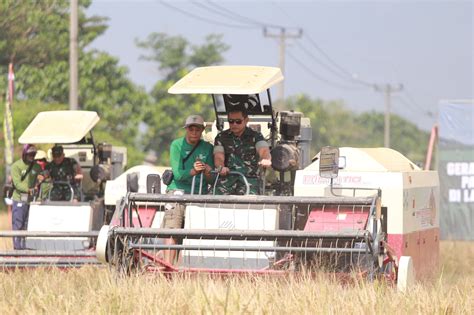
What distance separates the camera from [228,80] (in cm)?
1349

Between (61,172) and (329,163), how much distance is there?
7.75m

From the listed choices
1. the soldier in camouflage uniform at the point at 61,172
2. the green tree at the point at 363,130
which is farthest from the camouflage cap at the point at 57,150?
the green tree at the point at 363,130

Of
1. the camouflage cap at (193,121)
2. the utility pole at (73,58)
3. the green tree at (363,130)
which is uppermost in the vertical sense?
the utility pole at (73,58)

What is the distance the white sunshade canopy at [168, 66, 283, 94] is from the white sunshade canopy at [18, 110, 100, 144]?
4614 mm

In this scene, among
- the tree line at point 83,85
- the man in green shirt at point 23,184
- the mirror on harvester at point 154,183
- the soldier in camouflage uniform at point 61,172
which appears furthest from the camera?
the tree line at point 83,85

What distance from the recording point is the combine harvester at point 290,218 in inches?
476

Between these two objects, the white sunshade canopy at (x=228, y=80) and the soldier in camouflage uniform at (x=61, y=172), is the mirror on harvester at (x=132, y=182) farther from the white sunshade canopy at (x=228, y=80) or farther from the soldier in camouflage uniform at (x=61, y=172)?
the soldier in camouflage uniform at (x=61, y=172)

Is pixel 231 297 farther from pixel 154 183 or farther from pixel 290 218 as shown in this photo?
pixel 154 183

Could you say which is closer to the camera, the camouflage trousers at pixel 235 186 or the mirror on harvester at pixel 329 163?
the mirror on harvester at pixel 329 163

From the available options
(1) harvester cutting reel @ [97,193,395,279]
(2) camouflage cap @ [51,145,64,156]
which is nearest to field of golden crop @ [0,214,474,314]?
(1) harvester cutting reel @ [97,193,395,279]

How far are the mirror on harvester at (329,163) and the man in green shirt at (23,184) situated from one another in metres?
7.72

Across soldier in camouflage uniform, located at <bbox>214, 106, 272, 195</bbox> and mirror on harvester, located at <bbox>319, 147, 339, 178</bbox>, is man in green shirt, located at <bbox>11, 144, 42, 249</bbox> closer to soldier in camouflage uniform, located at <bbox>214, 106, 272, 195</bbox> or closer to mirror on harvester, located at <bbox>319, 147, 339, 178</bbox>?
soldier in camouflage uniform, located at <bbox>214, 106, 272, 195</bbox>

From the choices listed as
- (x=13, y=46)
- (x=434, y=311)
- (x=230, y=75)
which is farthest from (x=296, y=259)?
(x=13, y=46)

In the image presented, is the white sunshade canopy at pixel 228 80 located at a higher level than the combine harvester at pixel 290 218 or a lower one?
higher
